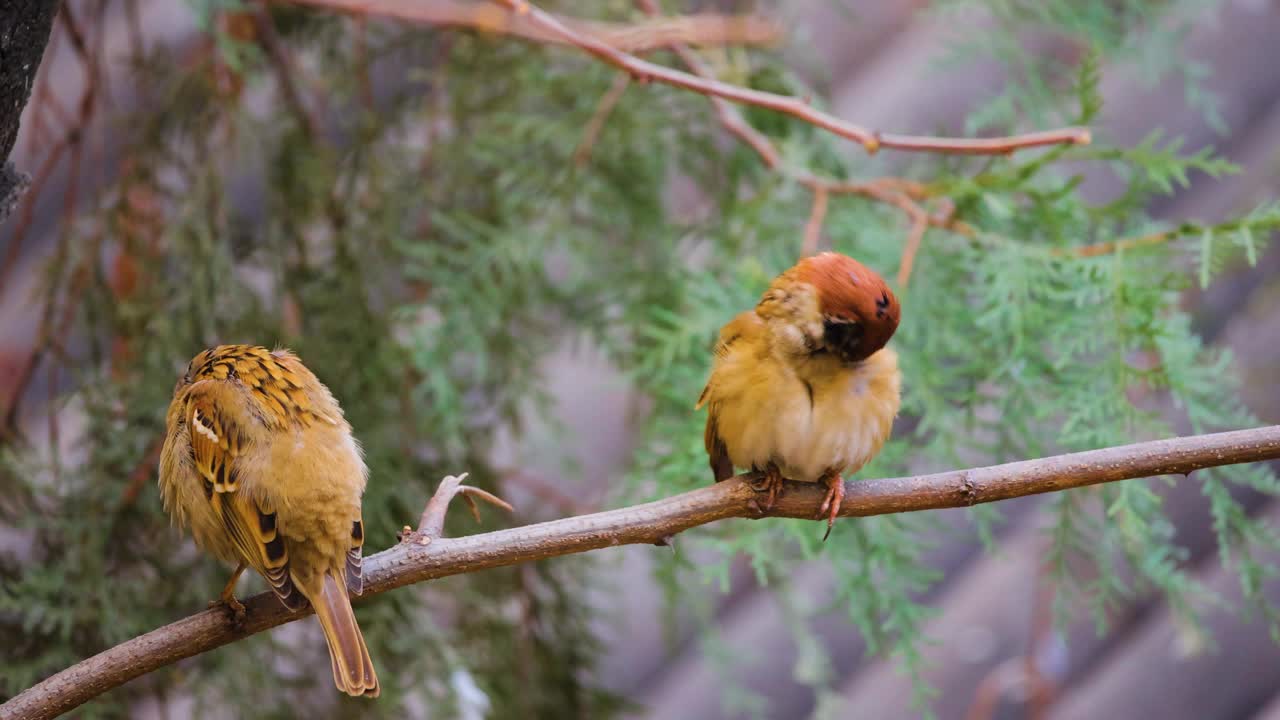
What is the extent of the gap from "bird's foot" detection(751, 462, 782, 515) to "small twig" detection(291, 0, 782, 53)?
1.14m

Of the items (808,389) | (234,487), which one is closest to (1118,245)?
(808,389)

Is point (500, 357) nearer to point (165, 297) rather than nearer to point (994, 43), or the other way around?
point (165, 297)

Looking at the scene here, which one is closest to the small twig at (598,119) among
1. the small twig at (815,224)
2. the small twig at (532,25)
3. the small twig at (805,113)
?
the small twig at (532,25)

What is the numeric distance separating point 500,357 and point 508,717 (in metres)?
0.98

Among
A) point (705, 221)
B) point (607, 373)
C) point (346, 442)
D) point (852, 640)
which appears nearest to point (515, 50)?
point (705, 221)

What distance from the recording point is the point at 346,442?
2.08 meters

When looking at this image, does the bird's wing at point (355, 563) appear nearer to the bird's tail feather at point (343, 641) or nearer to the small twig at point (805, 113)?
the bird's tail feather at point (343, 641)

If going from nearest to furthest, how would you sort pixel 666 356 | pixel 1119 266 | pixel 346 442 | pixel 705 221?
pixel 346 442, pixel 1119 266, pixel 666 356, pixel 705 221

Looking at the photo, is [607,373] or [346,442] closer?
[346,442]

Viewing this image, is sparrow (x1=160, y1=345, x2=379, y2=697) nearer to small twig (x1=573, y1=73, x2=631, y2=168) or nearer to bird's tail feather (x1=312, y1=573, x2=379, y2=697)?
bird's tail feather (x1=312, y1=573, x2=379, y2=697)

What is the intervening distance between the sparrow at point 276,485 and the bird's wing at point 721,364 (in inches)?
24.7

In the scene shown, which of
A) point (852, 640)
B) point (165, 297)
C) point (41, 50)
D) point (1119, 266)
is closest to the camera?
point (41, 50)

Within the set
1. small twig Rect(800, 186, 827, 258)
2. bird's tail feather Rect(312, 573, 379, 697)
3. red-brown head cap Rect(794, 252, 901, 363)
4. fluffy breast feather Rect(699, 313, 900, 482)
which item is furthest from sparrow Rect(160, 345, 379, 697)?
small twig Rect(800, 186, 827, 258)

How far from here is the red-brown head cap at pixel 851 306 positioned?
1.83 m
